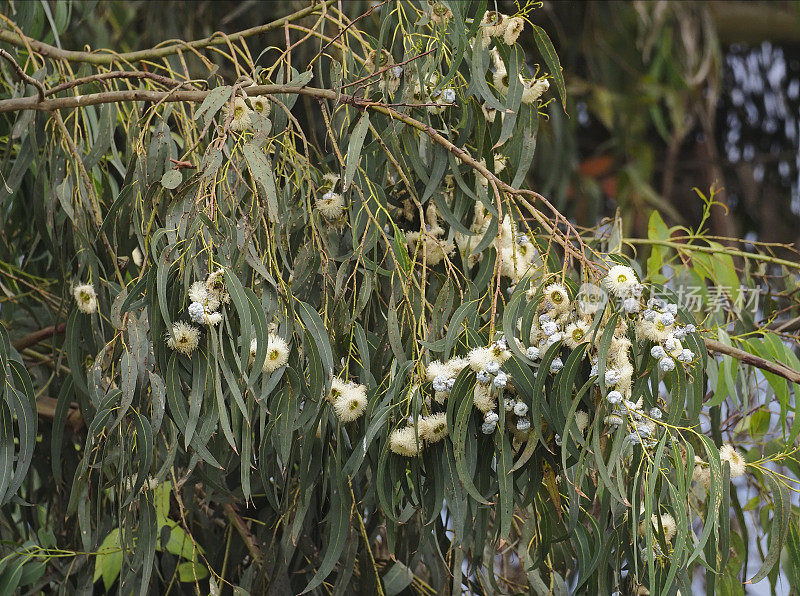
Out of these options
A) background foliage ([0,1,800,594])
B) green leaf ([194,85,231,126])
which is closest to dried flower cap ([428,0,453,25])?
background foliage ([0,1,800,594])

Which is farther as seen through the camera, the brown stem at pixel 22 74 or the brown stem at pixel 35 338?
the brown stem at pixel 35 338

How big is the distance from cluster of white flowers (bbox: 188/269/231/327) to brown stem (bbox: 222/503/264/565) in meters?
0.39

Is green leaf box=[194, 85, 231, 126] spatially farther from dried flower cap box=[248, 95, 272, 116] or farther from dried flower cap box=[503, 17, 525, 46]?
dried flower cap box=[503, 17, 525, 46]

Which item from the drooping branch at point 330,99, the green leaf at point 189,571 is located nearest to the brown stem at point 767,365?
the drooping branch at point 330,99

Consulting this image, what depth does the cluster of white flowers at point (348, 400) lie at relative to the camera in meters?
1.14

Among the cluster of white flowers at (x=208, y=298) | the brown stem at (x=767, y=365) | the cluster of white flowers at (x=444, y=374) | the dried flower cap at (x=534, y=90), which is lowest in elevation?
the brown stem at (x=767, y=365)

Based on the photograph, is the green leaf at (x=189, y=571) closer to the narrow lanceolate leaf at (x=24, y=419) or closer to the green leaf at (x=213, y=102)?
the narrow lanceolate leaf at (x=24, y=419)

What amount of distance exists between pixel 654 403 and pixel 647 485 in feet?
0.36

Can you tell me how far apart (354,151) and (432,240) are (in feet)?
0.61

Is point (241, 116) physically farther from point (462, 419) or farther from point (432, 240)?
point (462, 419)

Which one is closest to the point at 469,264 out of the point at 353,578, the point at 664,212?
the point at 353,578

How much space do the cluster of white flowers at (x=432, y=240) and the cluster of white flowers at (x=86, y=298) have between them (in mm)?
394

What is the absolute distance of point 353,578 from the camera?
140cm

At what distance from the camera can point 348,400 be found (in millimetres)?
1137
